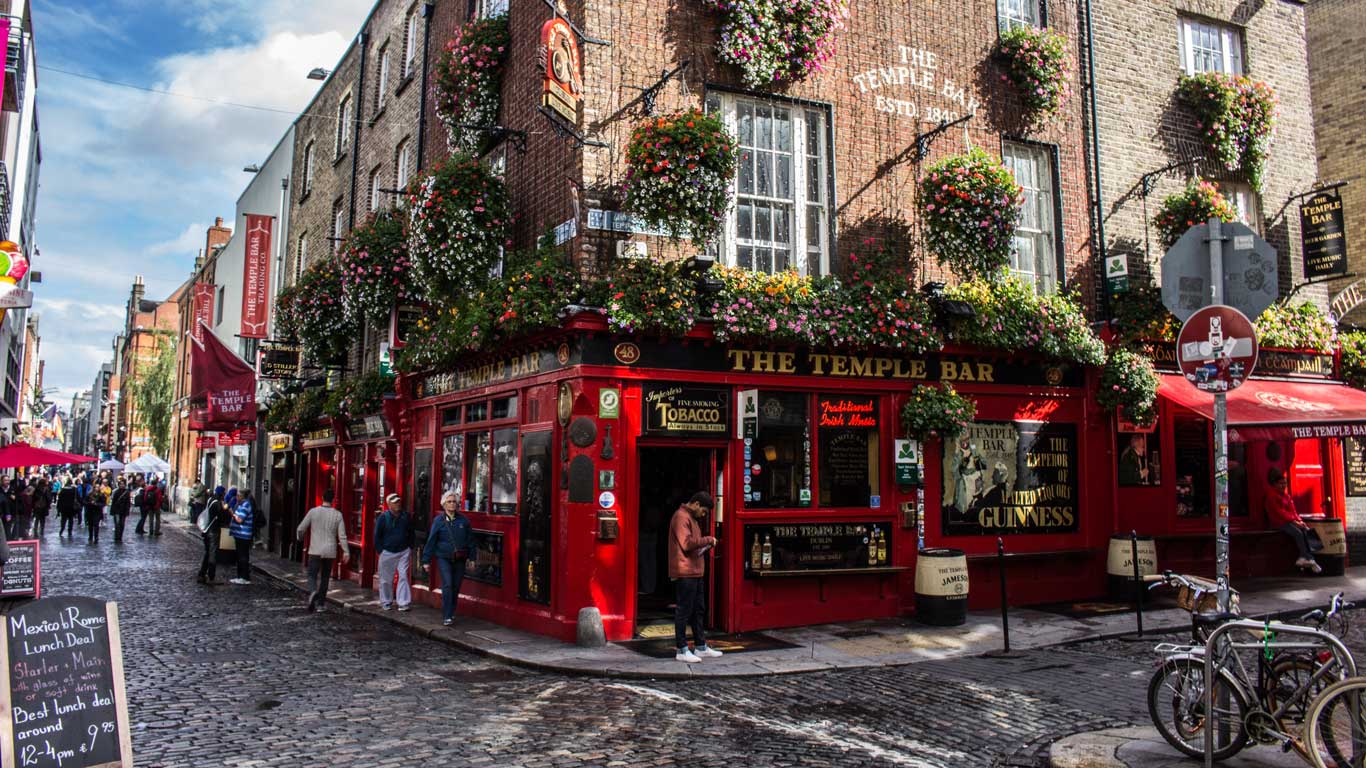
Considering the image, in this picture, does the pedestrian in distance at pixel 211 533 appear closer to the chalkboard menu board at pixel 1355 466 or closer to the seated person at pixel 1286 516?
the seated person at pixel 1286 516

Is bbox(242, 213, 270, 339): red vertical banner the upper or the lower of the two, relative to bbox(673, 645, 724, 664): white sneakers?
upper

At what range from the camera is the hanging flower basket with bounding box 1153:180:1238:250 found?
584 inches

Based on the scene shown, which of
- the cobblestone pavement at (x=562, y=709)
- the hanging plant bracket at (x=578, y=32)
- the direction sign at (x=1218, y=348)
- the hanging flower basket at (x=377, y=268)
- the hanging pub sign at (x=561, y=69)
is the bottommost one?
the cobblestone pavement at (x=562, y=709)

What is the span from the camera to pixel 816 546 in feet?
40.6

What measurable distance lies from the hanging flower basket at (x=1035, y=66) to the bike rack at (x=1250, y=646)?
34.9 ft

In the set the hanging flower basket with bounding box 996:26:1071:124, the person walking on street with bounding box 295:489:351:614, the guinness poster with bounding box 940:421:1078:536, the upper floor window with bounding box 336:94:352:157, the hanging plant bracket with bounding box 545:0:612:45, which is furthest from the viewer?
the upper floor window with bounding box 336:94:352:157

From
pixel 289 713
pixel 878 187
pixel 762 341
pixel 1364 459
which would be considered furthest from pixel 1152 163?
pixel 289 713

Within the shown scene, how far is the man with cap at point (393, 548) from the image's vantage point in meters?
14.4

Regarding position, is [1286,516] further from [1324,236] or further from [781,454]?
[781,454]

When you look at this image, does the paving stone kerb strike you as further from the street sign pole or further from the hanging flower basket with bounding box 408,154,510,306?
the hanging flower basket with bounding box 408,154,510,306

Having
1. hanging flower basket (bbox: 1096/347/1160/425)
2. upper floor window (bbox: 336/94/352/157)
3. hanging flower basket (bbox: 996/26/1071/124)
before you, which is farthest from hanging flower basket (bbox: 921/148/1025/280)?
upper floor window (bbox: 336/94/352/157)

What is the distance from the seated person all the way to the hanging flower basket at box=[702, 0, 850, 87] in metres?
10.4

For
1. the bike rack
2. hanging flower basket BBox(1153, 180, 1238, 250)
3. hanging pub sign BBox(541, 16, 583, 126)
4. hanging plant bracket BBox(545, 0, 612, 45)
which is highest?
hanging plant bracket BBox(545, 0, 612, 45)

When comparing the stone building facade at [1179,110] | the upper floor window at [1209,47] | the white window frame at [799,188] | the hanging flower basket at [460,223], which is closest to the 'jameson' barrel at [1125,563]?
the stone building facade at [1179,110]
